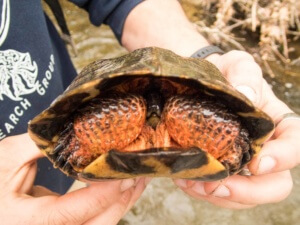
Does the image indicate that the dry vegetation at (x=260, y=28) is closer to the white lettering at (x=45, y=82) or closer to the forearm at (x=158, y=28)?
the forearm at (x=158, y=28)

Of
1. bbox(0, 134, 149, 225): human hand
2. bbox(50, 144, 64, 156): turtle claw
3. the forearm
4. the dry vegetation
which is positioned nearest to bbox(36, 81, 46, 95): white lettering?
bbox(0, 134, 149, 225): human hand

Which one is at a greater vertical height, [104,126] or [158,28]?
[104,126]

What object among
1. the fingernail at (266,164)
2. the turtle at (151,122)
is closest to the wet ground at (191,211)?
the fingernail at (266,164)

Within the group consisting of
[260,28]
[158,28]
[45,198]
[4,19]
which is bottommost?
[260,28]

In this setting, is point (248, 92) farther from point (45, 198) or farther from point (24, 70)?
point (24, 70)

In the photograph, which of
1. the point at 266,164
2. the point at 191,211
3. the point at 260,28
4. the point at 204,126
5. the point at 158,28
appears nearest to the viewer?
the point at 204,126

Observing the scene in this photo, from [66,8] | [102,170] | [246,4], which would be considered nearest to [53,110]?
[102,170]

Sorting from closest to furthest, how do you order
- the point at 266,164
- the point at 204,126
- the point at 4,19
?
the point at 204,126
the point at 266,164
the point at 4,19

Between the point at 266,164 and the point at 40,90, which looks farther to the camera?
the point at 40,90

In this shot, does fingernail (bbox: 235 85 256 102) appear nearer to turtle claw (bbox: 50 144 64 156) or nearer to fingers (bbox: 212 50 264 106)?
fingers (bbox: 212 50 264 106)

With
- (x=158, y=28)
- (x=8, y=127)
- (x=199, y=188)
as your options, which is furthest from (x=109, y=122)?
(x=158, y=28)
